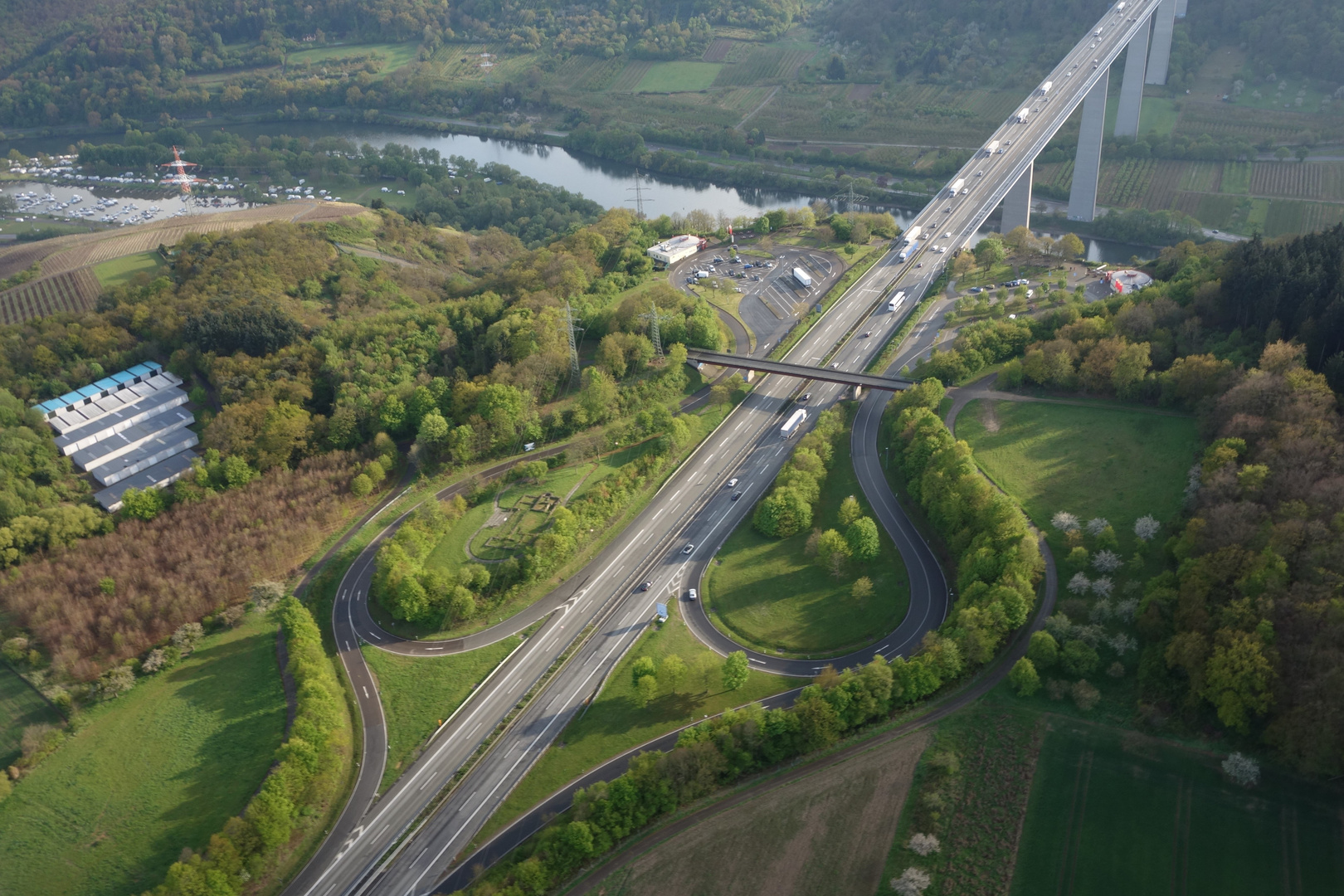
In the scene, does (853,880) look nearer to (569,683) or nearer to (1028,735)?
(1028,735)

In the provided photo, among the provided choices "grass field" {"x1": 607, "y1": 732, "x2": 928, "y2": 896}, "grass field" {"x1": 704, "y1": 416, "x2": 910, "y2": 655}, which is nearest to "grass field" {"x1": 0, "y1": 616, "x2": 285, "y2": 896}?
"grass field" {"x1": 607, "y1": 732, "x2": 928, "y2": 896}

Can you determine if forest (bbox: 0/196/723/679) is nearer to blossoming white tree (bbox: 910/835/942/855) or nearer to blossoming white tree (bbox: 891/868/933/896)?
blossoming white tree (bbox: 910/835/942/855)

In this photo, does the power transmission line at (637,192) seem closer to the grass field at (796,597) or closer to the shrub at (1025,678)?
the grass field at (796,597)

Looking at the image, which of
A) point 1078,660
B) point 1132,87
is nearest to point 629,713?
point 1078,660

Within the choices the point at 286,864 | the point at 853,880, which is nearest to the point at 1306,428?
the point at 853,880

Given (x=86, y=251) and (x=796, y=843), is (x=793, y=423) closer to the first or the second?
(x=796, y=843)

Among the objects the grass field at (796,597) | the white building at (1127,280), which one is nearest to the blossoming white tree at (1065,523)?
the grass field at (796,597)
